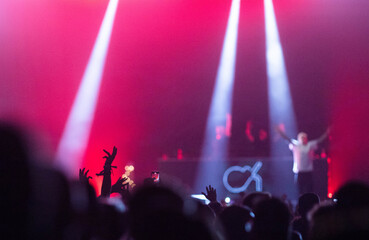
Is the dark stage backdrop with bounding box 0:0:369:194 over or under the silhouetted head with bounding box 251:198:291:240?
over

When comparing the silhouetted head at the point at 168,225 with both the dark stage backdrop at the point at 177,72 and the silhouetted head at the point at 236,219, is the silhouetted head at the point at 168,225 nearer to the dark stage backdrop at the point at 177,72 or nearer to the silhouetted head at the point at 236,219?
the silhouetted head at the point at 236,219

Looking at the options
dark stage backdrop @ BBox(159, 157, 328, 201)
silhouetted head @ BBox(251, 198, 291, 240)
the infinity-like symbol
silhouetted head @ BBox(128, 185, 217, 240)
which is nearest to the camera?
silhouetted head @ BBox(128, 185, 217, 240)

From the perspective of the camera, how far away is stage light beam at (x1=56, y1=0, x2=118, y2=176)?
31.7ft

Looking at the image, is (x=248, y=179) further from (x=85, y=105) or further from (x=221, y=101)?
(x=85, y=105)

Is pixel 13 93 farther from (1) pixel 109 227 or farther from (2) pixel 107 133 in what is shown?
(1) pixel 109 227

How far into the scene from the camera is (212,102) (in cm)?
1074

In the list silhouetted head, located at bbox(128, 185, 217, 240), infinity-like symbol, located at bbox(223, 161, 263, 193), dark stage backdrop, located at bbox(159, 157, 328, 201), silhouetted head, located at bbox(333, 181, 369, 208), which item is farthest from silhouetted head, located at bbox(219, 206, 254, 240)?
infinity-like symbol, located at bbox(223, 161, 263, 193)

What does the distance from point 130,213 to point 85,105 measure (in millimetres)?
8284

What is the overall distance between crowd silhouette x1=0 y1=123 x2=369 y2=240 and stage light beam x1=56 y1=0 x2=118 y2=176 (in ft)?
24.6

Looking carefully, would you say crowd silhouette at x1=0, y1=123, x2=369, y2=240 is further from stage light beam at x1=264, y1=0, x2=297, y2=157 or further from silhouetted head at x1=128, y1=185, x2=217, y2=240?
stage light beam at x1=264, y1=0, x2=297, y2=157

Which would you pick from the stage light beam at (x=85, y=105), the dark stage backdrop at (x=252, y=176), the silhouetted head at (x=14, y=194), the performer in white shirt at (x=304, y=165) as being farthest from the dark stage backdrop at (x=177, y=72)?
the silhouetted head at (x=14, y=194)

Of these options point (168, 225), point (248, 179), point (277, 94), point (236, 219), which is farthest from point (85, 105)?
point (168, 225)

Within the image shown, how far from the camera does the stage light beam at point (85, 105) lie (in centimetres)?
967

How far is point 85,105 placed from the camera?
995 centimetres
